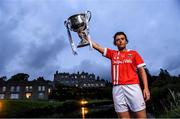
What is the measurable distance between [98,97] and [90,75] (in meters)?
A: 87.9

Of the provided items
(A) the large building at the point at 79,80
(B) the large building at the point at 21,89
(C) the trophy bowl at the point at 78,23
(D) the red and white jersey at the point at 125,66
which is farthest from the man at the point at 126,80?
(A) the large building at the point at 79,80

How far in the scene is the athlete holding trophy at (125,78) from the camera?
16.8 feet

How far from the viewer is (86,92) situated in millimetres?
105562

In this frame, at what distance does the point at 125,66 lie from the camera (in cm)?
536

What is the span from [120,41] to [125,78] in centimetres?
68

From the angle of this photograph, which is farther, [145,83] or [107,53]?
[107,53]

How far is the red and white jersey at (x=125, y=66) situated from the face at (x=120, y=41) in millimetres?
110

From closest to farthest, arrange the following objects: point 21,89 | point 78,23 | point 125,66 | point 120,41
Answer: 1. point 125,66
2. point 120,41
3. point 78,23
4. point 21,89

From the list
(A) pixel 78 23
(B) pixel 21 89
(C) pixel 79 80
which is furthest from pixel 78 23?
(C) pixel 79 80

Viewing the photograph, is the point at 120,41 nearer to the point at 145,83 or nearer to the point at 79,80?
the point at 145,83

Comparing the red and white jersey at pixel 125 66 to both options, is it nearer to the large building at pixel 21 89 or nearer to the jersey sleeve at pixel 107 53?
the jersey sleeve at pixel 107 53

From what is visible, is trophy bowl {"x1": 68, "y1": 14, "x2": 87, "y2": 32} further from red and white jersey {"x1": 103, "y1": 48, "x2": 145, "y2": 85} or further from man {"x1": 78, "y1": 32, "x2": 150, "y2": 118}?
red and white jersey {"x1": 103, "y1": 48, "x2": 145, "y2": 85}

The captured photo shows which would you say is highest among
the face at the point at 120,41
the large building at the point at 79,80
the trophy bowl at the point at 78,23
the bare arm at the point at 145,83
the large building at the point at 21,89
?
the large building at the point at 79,80

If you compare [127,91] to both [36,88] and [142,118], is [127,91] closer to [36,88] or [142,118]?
[142,118]
